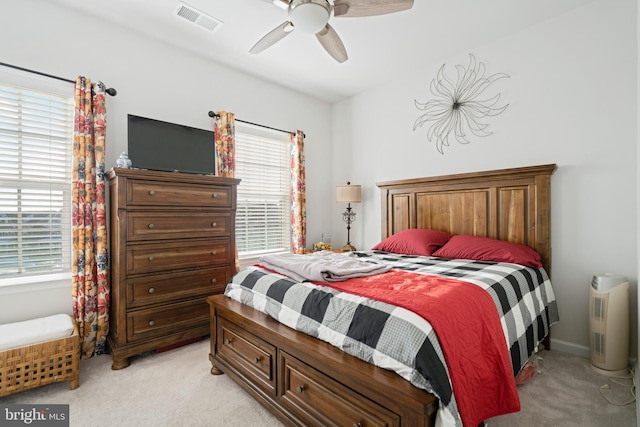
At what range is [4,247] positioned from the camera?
232cm

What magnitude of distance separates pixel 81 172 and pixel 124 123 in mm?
623

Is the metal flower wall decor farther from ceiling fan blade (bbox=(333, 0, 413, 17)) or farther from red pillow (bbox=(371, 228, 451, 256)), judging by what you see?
ceiling fan blade (bbox=(333, 0, 413, 17))

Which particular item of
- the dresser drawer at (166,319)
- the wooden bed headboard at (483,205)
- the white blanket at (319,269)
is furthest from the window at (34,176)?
the wooden bed headboard at (483,205)

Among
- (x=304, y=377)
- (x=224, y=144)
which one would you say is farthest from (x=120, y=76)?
(x=304, y=377)

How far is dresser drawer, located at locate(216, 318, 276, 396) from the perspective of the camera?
5.76 ft

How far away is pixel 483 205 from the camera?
305 cm

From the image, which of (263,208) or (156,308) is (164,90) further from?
(156,308)

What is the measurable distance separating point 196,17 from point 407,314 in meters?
2.92

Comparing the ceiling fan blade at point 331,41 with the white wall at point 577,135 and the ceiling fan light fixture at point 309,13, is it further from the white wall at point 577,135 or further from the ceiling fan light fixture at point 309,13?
the white wall at point 577,135

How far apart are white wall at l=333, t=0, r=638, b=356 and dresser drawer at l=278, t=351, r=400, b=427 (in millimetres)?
2384

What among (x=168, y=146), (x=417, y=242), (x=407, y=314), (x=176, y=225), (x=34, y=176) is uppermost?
(x=168, y=146)

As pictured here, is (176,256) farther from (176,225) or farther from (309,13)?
(309,13)

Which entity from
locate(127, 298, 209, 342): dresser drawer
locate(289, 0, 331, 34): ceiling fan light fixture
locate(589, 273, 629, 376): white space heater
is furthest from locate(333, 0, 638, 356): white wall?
locate(127, 298, 209, 342): dresser drawer

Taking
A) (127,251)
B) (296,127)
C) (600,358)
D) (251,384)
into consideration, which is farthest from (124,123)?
(600,358)
